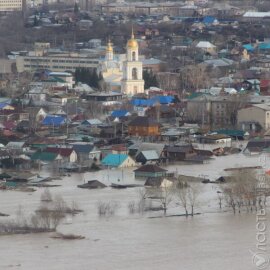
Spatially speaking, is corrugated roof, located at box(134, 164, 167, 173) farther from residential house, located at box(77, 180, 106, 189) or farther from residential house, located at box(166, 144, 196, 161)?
residential house, located at box(166, 144, 196, 161)

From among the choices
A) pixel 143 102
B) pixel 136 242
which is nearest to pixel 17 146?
pixel 143 102

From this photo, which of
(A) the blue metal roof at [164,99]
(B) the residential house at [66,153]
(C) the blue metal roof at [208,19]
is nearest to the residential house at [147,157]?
(B) the residential house at [66,153]

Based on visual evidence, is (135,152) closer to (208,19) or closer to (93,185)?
(93,185)

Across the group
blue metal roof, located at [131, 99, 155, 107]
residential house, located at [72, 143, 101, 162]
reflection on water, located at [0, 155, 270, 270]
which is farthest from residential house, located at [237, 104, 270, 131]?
reflection on water, located at [0, 155, 270, 270]

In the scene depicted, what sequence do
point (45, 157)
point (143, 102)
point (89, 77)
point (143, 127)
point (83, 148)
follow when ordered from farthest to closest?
point (89, 77)
point (143, 102)
point (143, 127)
point (83, 148)
point (45, 157)

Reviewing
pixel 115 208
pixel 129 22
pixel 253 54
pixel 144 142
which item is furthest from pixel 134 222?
pixel 129 22

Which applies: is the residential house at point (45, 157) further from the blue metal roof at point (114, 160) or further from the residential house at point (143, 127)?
the residential house at point (143, 127)
